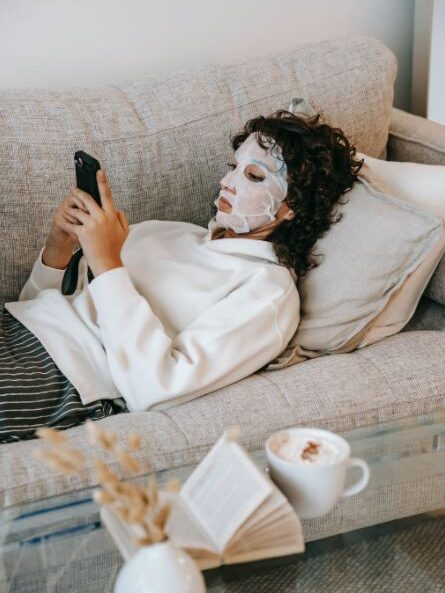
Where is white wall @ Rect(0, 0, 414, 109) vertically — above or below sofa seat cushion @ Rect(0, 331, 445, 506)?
above

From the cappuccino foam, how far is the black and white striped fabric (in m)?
0.55

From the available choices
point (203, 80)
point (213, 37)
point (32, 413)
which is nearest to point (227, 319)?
point (32, 413)

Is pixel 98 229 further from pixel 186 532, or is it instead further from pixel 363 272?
pixel 186 532

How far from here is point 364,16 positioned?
2.47 meters

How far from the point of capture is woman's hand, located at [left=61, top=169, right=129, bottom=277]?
5.19ft

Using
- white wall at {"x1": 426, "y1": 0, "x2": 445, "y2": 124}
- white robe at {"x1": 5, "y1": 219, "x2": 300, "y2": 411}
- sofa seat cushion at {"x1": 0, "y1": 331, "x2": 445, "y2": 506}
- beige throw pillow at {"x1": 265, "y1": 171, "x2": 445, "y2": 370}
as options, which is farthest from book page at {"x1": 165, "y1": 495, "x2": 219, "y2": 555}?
white wall at {"x1": 426, "y1": 0, "x2": 445, "y2": 124}

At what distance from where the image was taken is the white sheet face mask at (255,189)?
67.3 inches

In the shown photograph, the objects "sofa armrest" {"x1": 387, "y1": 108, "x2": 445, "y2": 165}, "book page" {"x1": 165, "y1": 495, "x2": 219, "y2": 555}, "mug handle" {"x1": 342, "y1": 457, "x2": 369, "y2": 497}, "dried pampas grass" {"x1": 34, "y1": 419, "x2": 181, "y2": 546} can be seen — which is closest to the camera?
"dried pampas grass" {"x1": 34, "y1": 419, "x2": 181, "y2": 546}

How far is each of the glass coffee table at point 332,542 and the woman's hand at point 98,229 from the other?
0.53 metres

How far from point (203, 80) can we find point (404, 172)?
50cm

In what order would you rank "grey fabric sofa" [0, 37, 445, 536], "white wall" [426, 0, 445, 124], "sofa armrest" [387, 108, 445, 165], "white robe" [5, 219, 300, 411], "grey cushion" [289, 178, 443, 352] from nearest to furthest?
"grey fabric sofa" [0, 37, 445, 536], "white robe" [5, 219, 300, 411], "grey cushion" [289, 178, 443, 352], "sofa armrest" [387, 108, 445, 165], "white wall" [426, 0, 445, 124]

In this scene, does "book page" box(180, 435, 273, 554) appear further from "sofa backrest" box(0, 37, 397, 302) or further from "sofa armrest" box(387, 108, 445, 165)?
"sofa armrest" box(387, 108, 445, 165)

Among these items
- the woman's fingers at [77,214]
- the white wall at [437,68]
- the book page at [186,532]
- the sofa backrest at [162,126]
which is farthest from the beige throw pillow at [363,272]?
the white wall at [437,68]

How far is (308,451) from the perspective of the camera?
1.11m
